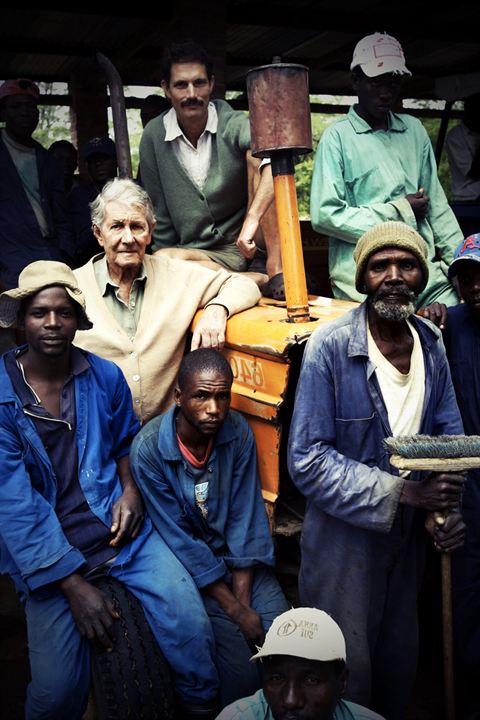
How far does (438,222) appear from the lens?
160 inches

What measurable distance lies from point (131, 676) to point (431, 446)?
4.46 ft

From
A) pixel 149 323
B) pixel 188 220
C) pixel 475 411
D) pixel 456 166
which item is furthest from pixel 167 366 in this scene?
pixel 456 166

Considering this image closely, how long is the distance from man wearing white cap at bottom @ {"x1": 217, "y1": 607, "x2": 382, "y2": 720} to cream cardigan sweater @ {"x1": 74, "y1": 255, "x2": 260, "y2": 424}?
5.25 ft

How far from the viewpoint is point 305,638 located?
7.39 feet

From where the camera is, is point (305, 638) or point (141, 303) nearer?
point (305, 638)

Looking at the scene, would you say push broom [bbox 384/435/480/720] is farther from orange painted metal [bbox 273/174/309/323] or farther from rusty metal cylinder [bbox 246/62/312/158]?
rusty metal cylinder [bbox 246/62/312/158]

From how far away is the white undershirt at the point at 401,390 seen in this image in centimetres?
288

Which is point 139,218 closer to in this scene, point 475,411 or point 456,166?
point 475,411

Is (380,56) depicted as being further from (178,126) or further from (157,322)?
(157,322)

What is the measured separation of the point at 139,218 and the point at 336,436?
57.1 inches

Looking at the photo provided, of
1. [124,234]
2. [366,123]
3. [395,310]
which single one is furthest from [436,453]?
[366,123]

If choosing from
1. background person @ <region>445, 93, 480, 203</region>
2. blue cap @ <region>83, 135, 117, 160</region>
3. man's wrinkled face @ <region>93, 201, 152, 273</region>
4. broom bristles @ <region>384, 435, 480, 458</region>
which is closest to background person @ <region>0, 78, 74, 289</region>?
blue cap @ <region>83, 135, 117, 160</region>

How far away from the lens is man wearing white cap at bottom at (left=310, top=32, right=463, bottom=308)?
151 inches

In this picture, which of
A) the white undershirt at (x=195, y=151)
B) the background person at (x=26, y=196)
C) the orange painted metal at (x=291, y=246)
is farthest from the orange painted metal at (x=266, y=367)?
the background person at (x=26, y=196)
